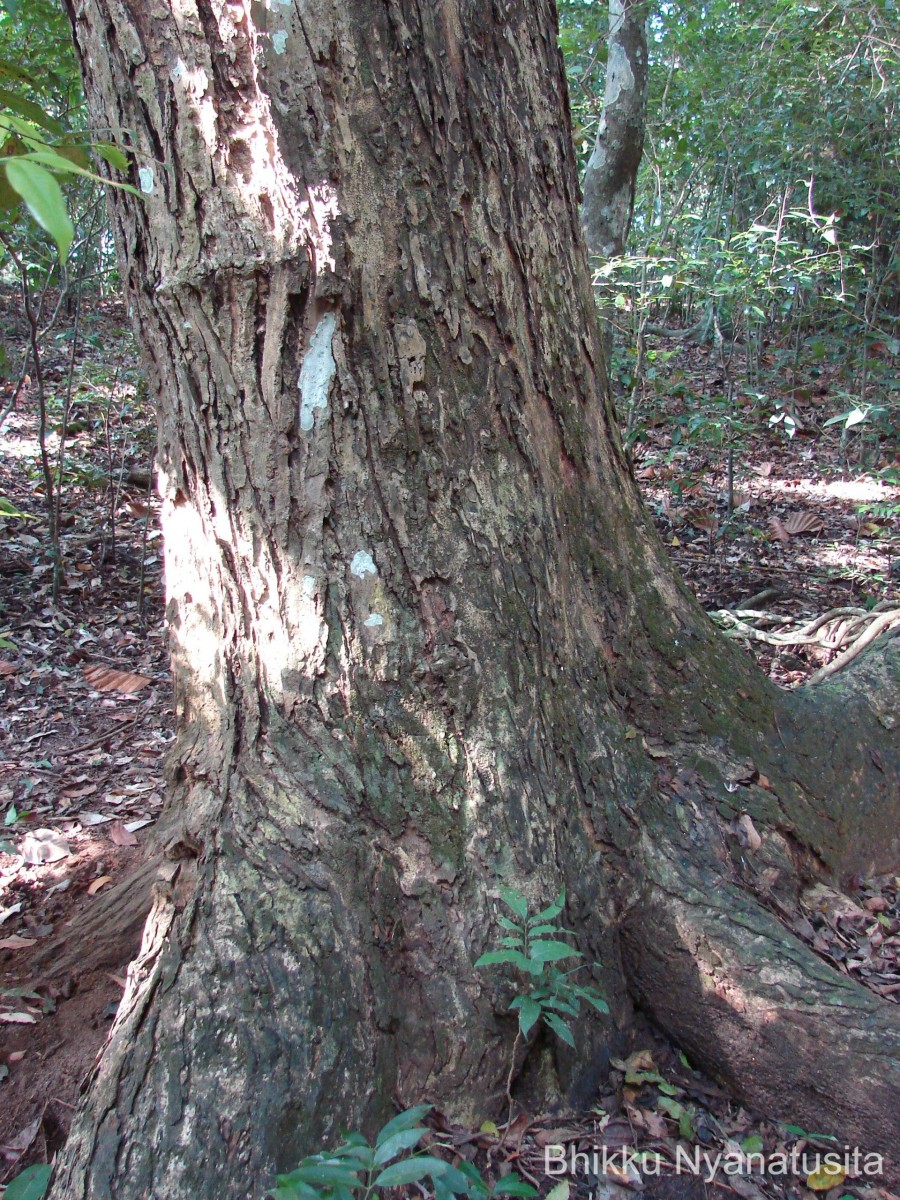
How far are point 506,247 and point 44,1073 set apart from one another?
2232mm

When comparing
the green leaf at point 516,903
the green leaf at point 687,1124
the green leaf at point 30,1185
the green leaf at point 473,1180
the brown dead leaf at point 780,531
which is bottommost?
the green leaf at point 687,1124

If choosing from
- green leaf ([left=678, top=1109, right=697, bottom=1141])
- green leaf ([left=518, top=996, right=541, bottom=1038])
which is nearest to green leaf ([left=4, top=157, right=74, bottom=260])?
green leaf ([left=518, top=996, right=541, bottom=1038])

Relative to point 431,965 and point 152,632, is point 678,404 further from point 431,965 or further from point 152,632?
point 431,965

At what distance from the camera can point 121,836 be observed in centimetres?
291

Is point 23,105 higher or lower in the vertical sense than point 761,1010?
higher

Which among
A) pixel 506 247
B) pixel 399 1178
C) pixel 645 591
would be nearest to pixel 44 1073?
pixel 399 1178

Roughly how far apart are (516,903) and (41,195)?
1.54m

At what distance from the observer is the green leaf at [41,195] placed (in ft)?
2.40

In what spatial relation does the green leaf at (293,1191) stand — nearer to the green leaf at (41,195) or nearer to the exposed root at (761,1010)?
the exposed root at (761,1010)

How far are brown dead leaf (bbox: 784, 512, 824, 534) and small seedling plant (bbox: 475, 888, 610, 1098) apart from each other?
14.1 ft

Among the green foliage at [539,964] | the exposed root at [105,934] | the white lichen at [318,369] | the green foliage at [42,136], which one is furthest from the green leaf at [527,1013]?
the green foliage at [42,136]

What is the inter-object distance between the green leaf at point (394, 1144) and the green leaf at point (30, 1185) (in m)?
0.65

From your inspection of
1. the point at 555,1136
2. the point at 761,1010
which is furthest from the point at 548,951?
the point at 761,1010

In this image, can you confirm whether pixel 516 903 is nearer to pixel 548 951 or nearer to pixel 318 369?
pixel 548 951
